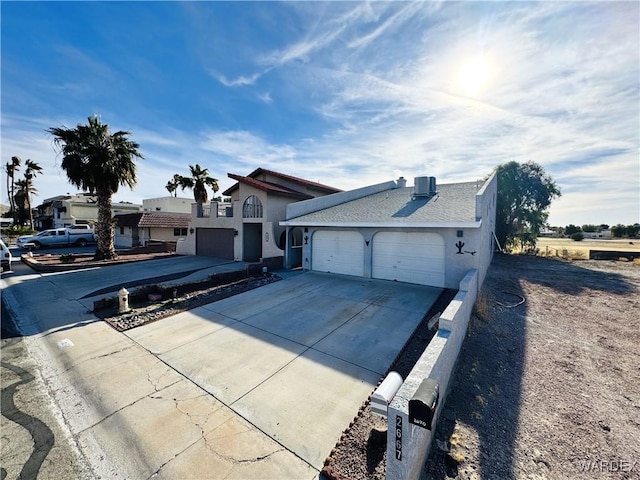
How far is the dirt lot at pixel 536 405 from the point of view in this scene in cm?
342

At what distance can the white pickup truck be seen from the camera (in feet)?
83.1

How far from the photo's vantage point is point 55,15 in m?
7.57

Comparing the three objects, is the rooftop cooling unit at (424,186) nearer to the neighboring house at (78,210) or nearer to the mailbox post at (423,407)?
the mailbox post at (423,407)

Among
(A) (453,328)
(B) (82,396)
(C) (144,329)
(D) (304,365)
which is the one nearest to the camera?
(B) (82,396)

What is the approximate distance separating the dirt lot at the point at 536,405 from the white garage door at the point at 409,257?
2.39m

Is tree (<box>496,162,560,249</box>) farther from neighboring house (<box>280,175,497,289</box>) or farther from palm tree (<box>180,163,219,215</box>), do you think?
palm tree (<box>180,163,219,215</box>)

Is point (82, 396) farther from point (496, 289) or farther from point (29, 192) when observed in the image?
point (29, 192)

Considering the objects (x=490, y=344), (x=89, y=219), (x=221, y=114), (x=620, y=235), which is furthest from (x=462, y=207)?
(x=620, y=235)

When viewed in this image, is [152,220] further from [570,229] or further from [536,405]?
[570,229]

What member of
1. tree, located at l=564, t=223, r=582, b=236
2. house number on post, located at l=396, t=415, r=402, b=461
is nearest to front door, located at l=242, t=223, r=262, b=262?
house number on post, located at l=396, t=415, r=402, b=461

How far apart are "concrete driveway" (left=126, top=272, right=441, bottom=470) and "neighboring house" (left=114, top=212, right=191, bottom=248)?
20251mm

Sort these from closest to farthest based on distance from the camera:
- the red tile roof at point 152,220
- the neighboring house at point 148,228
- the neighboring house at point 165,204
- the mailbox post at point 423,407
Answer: the mailbox post at point 423,407 → the red tile roof at point 152,220 → the neighboring house at point 148,228 → the neighboring house at point 165,204

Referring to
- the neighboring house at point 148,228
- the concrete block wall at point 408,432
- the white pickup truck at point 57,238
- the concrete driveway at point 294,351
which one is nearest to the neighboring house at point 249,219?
the neighboring house at point 148,228

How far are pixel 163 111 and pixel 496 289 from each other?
1868 cm
